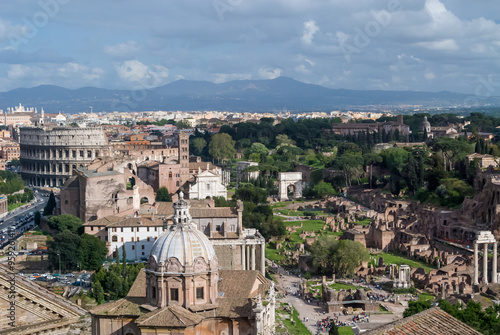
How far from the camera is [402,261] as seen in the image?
54125 mm

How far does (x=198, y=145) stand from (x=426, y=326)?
108907 millimetres

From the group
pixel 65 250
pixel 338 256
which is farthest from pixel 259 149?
pixel 65 250

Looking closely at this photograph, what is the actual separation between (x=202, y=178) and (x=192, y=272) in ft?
152

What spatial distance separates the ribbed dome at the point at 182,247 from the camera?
86.4ft

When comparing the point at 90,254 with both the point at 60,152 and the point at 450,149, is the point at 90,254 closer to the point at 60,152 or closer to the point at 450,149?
the point at 450,149

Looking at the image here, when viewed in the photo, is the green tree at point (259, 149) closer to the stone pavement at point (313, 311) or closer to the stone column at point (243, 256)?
the stone pavement at point (313, 311)

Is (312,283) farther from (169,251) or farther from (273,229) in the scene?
(169,251)

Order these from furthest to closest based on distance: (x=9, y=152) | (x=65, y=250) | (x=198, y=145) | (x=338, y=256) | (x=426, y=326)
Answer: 1. (x=9, y=152)
2. (x=198, y=145)
3. (x=338, y=256)
4. (x=65, y=250)
5. (x=426, y=326)

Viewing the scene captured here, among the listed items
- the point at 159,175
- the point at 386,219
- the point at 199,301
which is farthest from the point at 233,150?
the point at 199,301

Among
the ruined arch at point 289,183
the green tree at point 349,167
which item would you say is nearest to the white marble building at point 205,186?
the ruined arch at point 289,183

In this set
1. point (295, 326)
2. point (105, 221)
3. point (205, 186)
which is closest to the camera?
point (295, 326)

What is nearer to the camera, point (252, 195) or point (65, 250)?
point (65, 250)

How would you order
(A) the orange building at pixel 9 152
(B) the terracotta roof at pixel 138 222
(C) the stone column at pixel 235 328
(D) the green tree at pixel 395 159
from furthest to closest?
1. (A) the orange building at pixel 9 152
2. (D) the green tree at pixel 395 159
3. (B) the terracotta roof at pixel 138 222
4. (C) the stone column at pixel 235 328

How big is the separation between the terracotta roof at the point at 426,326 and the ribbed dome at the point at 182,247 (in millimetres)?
9755
